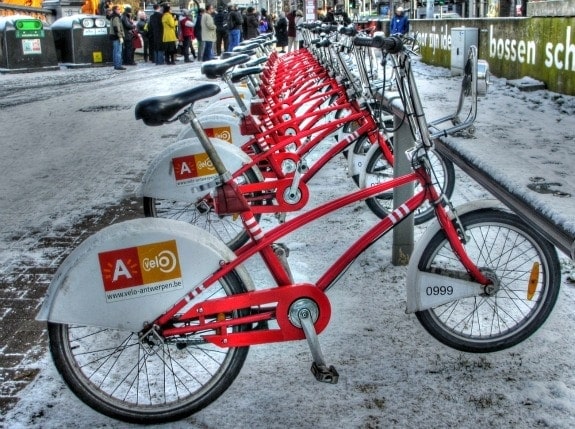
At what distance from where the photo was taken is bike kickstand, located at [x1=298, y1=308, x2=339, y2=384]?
3.18 metres

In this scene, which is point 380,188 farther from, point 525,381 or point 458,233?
point 525,381


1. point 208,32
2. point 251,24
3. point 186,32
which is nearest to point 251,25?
point 251,24

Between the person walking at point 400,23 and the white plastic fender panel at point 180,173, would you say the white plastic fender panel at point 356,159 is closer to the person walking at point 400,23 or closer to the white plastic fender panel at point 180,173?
the white plastic fender panel at point 180,173

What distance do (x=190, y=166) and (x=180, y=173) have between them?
77 millimetres

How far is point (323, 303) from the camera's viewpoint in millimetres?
3330

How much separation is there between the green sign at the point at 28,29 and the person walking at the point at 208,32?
5.25m

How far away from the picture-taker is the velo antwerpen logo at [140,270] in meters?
3.09

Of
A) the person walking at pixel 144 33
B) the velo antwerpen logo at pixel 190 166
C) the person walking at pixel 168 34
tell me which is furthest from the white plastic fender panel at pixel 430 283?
the person walking at pixel 144 33

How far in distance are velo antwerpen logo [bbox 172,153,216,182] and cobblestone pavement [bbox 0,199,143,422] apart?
40.3 inches

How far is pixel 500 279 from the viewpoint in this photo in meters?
3.64

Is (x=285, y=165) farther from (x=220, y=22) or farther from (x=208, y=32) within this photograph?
(x=220, y=22)

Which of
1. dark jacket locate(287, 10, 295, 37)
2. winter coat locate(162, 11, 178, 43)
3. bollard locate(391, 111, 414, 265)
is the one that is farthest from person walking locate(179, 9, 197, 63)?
bollard locate(391, 111, 414, 265)

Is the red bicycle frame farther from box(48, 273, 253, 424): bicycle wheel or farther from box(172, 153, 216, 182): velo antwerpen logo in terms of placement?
box(172, 153, 216, 182): velo antwerpen logo

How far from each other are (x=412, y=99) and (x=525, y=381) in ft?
4.39
